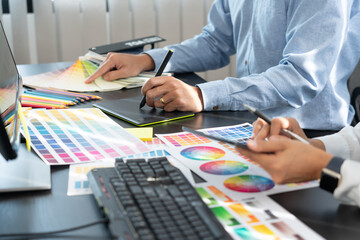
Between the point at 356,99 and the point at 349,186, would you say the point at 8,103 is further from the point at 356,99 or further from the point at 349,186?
the point at 356,99

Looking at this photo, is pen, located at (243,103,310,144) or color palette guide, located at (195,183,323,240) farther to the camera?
pen, located at (243,103,310,144)

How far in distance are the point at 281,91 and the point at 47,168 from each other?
0.70 metres

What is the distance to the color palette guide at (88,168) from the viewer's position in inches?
33.8

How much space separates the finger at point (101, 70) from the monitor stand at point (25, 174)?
670 mm

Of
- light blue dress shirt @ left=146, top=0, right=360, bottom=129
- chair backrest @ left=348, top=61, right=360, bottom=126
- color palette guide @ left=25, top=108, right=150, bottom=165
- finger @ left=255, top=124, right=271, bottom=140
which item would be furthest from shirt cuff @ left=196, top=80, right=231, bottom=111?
chair backrest @ left=348, top=61, right=360, bottom=126

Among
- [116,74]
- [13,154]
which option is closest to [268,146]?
[13,154]

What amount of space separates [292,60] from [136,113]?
0.44 meters

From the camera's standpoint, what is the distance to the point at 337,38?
1331 mm

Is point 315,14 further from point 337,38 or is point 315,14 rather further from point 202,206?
point 202,206

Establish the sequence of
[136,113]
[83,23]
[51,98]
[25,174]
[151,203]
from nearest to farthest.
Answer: [151,203], [25,174], [136,113], [51,98], [83,23]

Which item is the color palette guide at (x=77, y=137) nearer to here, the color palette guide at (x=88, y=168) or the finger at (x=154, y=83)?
the color palette guide at (x=88, y=168)

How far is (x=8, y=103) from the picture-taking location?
3.04 feet

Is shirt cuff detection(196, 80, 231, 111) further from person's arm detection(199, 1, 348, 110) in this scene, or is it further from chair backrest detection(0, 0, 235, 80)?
chair backrest detection(0, 0, 235, 80)

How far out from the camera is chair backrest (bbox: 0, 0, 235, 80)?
2.74 metres
